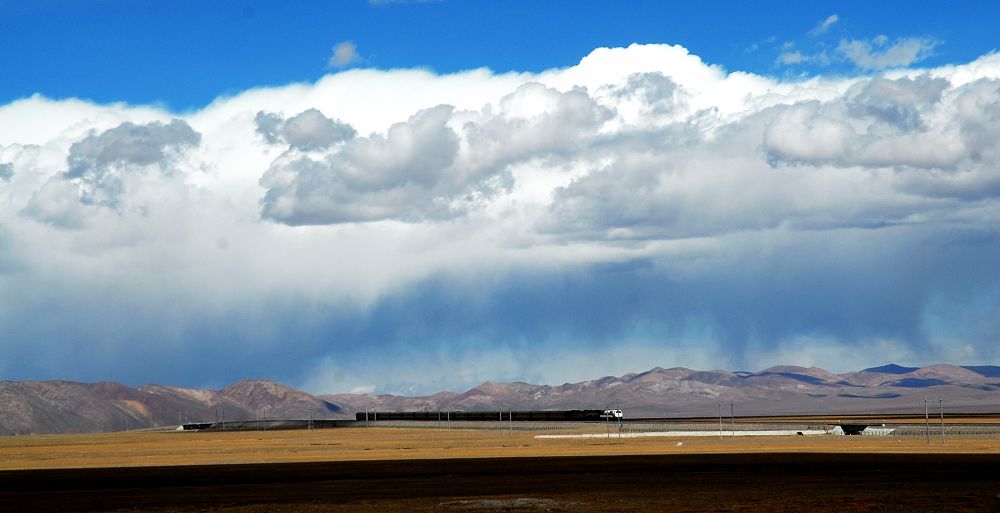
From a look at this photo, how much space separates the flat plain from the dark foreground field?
101 millimetres

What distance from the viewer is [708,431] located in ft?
501

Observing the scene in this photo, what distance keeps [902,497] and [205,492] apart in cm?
3342

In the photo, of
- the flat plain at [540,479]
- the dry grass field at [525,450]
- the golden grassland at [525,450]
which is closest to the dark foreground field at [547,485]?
the flat plain at [540,479]

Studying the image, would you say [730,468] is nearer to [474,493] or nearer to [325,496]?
[474,493]

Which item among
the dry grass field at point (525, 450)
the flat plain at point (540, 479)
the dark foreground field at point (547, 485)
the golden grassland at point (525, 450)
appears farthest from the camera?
the golden grassland at point (525, 450)

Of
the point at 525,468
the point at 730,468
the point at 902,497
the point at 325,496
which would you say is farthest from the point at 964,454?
the point at 325,496

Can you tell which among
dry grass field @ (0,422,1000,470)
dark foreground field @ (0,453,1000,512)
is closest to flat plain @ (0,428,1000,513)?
dark foreground field @ (0,453,1000,512)

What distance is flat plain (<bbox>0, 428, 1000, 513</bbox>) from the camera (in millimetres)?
50906

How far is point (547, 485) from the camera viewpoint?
61.5 metres

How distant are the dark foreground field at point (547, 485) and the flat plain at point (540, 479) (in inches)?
4.0

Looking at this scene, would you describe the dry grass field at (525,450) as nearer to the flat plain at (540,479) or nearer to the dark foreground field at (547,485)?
the flat plain at (540,479)

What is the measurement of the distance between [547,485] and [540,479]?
4.76m

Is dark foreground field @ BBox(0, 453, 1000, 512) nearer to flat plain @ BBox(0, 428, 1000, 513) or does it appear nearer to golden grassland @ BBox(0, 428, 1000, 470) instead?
flat plain @ BBox(0, 428, 1000, 513)

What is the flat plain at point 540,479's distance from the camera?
50.9 metres
